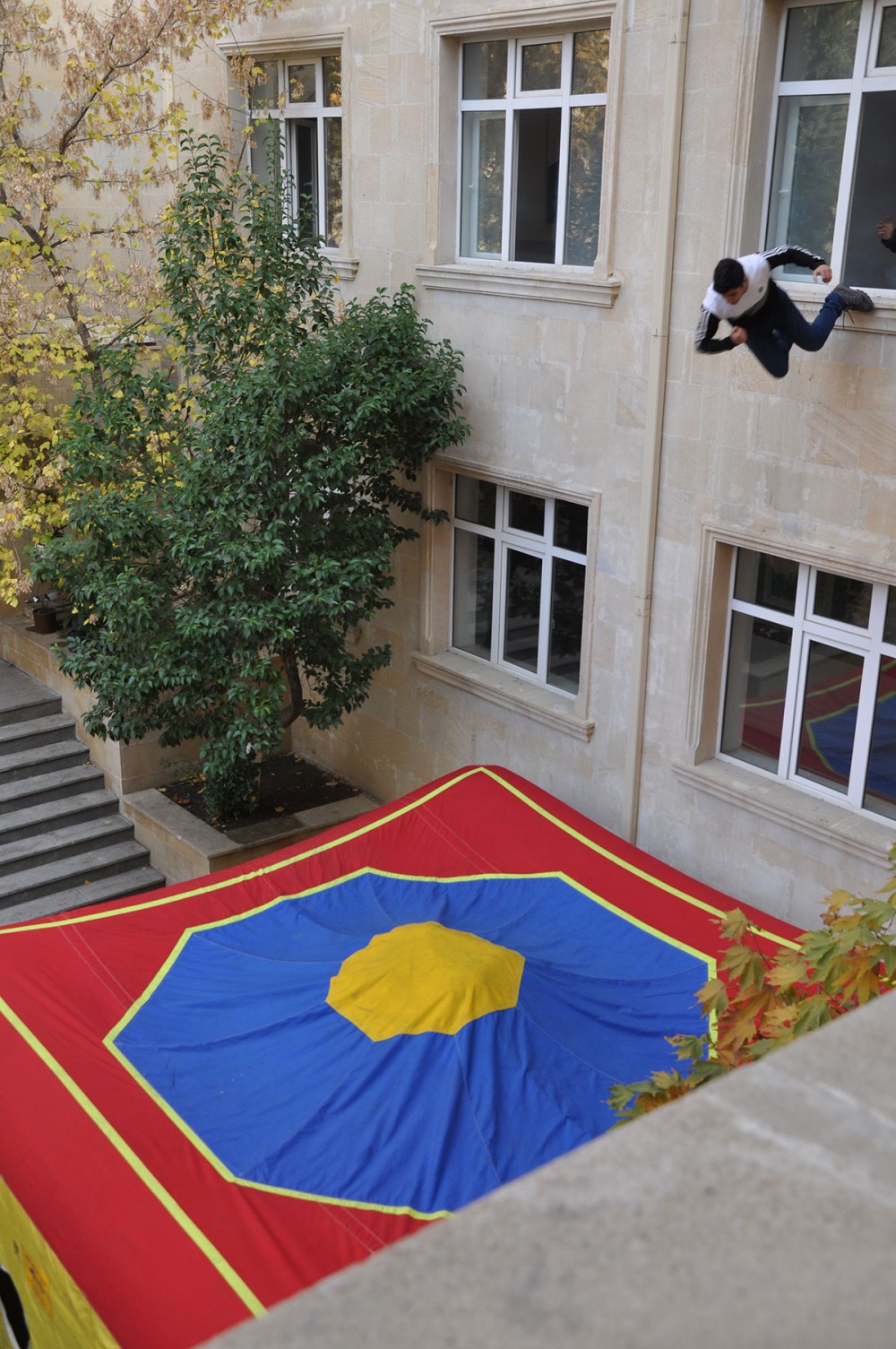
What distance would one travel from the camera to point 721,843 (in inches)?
353

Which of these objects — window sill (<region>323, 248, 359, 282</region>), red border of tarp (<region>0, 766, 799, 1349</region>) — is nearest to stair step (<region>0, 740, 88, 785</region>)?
red border of tarp (<region>0, 766, 799, 1349</region>)

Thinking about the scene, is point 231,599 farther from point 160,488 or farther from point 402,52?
point 402,52

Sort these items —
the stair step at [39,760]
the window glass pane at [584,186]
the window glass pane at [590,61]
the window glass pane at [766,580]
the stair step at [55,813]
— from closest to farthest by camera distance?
the window glass pane at [766,580] < the window glass pane at [590,61] < the window glass pane at [584,186] < the stair step at [55,813] < the stair step at [39,760]

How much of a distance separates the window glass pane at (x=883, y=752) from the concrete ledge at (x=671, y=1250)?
21.6 ft

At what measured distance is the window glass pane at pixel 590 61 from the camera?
888 centimetres

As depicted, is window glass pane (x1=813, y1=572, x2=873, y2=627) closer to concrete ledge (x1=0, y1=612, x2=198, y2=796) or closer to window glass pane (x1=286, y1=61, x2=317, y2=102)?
concrete ledge (x1=0, y1=612, x2=198, y2=796)

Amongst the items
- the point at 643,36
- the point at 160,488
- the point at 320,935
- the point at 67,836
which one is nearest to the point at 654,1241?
the point at 320,935

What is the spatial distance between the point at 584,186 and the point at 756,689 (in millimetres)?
3799

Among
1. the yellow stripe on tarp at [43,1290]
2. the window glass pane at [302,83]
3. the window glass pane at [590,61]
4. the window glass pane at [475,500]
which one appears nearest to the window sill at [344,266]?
the window glass pane at [302,83]

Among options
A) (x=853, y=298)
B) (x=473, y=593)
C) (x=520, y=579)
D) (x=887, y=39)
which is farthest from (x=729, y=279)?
(x=473, y=593)

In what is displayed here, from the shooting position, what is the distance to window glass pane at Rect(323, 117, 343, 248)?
11.6 meters

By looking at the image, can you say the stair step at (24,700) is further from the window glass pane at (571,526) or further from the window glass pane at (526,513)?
the window glass pane at (571,526)

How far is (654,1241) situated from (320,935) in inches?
268

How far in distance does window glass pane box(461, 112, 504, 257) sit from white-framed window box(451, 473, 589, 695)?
188 centimetres
